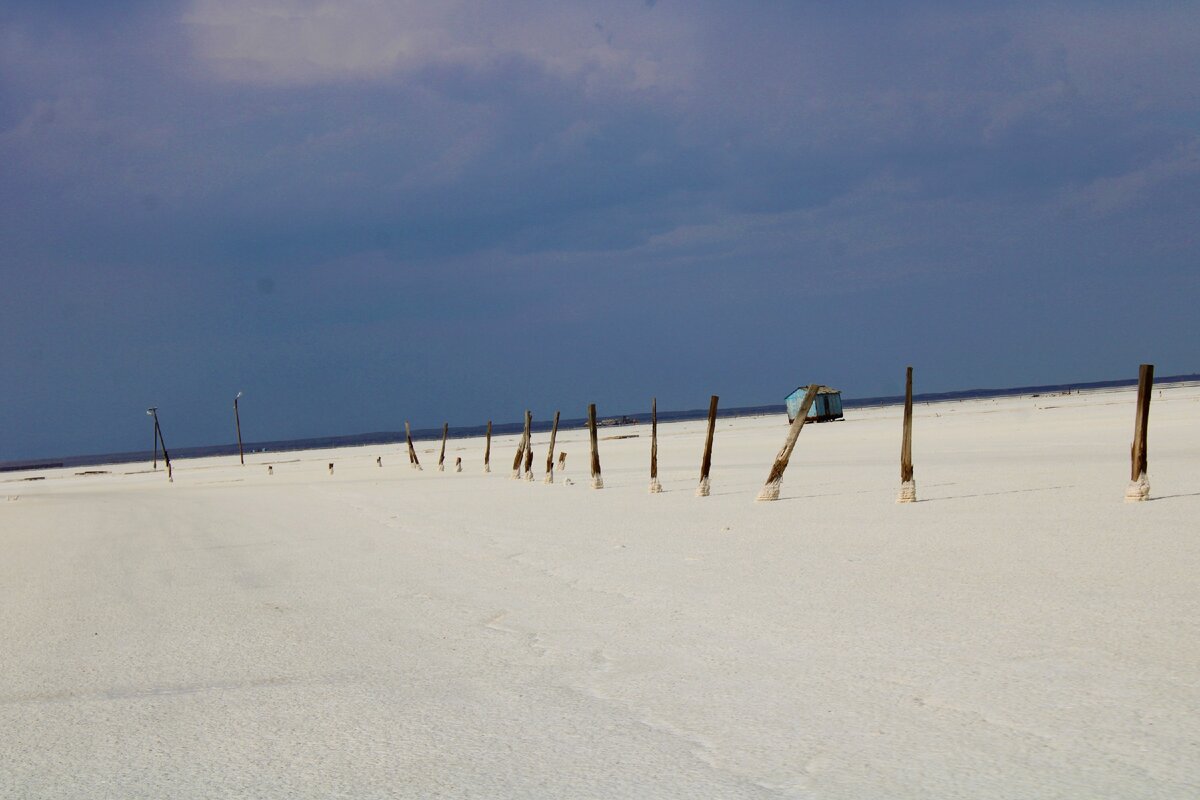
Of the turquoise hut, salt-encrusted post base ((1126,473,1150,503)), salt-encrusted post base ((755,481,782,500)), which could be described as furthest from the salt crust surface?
the turquoise hut

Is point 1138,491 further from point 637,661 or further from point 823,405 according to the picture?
point 823,405

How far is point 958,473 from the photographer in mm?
19016

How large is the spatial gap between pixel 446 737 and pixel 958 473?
16.5 meters

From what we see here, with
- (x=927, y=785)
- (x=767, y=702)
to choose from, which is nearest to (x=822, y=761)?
(x=927, y=785)

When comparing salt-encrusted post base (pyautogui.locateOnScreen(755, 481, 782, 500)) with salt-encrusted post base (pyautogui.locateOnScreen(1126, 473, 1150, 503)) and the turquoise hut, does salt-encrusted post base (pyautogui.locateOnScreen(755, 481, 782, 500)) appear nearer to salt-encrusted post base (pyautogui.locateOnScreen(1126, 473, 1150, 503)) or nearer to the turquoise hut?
salt-encrusted post base (pyautogui.locateOnScreen(1126, 473, 1150, 503))

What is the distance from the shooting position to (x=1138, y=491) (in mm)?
11727

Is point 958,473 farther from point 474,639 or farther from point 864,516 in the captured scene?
point 474,639

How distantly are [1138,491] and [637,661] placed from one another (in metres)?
8.67

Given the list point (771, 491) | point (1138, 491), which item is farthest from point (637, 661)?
point (771, 491)

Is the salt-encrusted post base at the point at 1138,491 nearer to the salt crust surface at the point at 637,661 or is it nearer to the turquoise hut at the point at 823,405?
the salt crust surface at the point at 637,661

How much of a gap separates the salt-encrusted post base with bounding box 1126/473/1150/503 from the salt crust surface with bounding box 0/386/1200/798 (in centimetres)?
16

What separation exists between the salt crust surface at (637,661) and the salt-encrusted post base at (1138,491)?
0.16 m

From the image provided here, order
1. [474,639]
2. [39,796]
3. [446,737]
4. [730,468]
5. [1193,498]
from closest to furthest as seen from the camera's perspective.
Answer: [39,796], [446,737], [474,639], [1193,498], [730,468]

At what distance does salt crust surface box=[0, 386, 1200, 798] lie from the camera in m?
3.86
